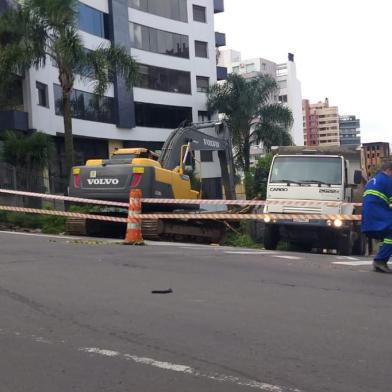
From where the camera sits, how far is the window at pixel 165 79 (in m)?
42.0

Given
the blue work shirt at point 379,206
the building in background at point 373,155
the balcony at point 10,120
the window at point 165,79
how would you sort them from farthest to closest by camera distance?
1. the window at point 165,79
2. the balcony at point 10,120
3. the building in background at point 373,155
4. the blue work shirt at point 379,206

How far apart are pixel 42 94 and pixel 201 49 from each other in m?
19.4

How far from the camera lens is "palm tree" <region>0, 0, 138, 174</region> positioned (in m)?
22.9

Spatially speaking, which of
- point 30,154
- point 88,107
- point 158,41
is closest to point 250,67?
point 158,41

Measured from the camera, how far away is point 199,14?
47.1 meters

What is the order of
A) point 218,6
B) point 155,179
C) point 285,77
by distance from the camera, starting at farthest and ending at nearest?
1. point 285,77
2. point 218,6
3. point 155,179

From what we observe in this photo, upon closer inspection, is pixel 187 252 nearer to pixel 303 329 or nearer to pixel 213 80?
pixel 303 329

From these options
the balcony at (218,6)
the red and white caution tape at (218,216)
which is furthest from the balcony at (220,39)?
the red and white caution tape at (218,216)

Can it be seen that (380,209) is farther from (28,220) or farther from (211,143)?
(28,220)

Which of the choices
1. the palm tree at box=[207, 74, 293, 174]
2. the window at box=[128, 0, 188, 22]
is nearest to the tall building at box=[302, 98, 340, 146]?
the window at box=[128, 0, 188, 22]

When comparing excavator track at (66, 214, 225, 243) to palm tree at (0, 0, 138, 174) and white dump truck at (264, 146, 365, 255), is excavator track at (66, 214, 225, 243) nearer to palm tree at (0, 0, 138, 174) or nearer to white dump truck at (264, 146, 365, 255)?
white dump truck at (264, 146, 365, 255)

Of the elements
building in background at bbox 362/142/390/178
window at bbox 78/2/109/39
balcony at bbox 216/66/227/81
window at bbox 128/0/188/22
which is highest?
window at bbox 128/0/188/22

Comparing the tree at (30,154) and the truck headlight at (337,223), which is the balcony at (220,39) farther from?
the truck headlight at (337,223)

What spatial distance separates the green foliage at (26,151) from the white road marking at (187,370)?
20.0 meters
